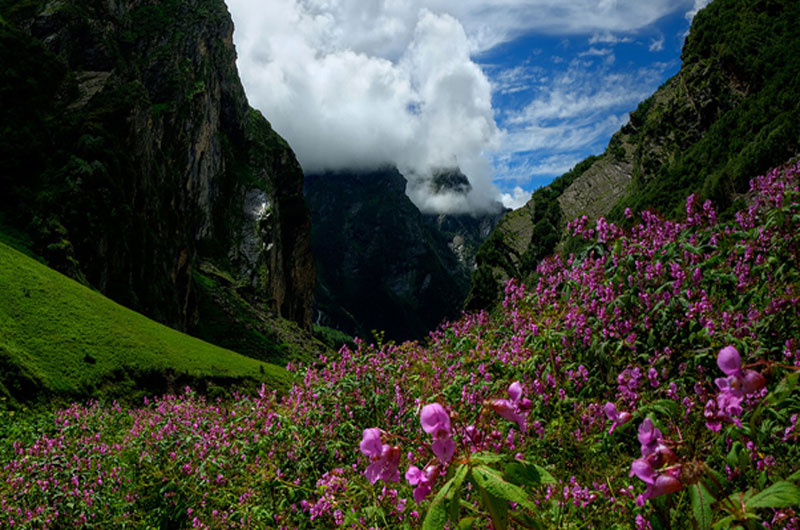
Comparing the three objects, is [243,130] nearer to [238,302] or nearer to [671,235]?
[238,302]

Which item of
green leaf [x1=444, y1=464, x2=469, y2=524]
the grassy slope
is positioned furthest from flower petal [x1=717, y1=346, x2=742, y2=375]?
the grassy slope

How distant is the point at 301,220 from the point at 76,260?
262ft

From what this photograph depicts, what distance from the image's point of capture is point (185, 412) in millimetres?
9086

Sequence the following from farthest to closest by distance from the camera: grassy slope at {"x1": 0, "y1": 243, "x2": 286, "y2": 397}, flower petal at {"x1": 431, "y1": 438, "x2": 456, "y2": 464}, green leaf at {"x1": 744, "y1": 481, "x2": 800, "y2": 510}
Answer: grassy slope at {"x1": 0, "y1": 243, "x2": 286, "y2": 397}, flower petal at {"x1": 431, "y1": 438, "x2": 456, "y2": 464}, green leaf at {"x1": 744, "y1": 481, "x2": 800, "y2": 510}

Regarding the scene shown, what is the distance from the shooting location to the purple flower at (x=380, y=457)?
149 cm

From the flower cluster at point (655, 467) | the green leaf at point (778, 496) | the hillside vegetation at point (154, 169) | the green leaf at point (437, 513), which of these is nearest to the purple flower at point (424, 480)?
the green leaf at point (437, 513)

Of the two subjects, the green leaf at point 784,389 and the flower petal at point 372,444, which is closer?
the green leaf at point 784,389

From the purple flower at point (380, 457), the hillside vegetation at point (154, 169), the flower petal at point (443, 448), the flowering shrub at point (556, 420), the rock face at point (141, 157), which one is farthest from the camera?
the hillside vegetation at point (154, 169)

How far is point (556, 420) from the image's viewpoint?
3896 millimetres

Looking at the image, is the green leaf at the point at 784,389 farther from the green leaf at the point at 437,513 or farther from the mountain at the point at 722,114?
the mountain at the point at 722,114

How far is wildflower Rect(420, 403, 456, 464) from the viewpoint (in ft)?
4.50

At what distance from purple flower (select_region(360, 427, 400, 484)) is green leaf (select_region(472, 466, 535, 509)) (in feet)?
0.99

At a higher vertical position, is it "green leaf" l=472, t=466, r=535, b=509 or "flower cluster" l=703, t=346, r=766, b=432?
"flower cluster" l=703, t=346, r=766, b=432

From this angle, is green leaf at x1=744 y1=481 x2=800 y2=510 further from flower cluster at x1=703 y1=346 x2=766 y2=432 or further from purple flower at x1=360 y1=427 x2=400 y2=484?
purple flower at x1=360 y1=427 x2=400 y2=484
